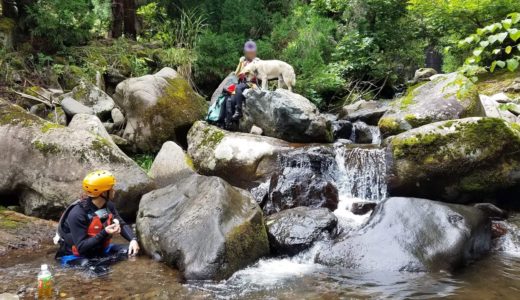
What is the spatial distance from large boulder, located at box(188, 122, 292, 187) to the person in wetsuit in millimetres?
3294

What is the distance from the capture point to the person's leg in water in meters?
9.71

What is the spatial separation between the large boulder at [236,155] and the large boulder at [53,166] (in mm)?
1595

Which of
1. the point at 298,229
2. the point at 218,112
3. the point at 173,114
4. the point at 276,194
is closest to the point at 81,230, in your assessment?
the point at 298,229

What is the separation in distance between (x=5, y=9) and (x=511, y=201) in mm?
12130

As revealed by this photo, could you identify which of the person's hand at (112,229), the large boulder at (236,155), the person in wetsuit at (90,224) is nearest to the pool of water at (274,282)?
the person in wetsuit at (90,224)

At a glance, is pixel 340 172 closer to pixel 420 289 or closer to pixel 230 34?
pixel 420 289

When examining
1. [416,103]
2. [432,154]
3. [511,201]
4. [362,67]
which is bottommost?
[511,201]

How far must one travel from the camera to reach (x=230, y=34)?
1333 centimetres

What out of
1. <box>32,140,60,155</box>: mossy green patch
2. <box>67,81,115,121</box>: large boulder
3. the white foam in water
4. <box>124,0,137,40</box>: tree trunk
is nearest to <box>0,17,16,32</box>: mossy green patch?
<box>67,81,115,121</box>: large boulder

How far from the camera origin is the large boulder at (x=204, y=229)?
5094mm

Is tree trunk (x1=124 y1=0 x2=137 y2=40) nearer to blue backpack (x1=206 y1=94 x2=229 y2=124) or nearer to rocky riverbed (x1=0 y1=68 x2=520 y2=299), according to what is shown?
rocky riverbed (x1=0 y1=68 x2=520 y2=299)

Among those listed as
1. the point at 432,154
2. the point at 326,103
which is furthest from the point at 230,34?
the point at 432,154

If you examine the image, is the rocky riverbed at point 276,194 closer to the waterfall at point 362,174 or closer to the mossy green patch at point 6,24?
the waterfall at point 362,174

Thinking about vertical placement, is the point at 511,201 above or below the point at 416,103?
below
